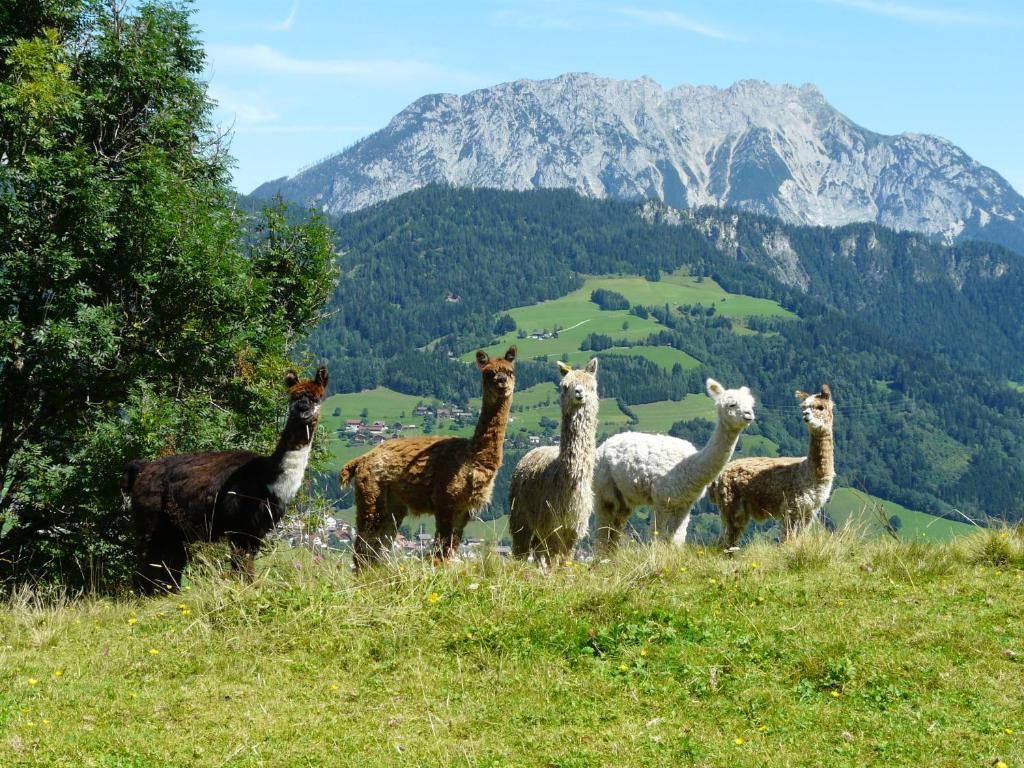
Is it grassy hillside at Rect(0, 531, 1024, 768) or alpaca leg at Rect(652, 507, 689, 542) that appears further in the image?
alpaca leg at Rect(652, 507, 689, 542)

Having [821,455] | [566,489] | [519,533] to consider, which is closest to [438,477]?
[519,533]

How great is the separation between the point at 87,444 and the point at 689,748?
35.9 feet

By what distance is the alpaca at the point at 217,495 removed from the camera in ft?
32.3

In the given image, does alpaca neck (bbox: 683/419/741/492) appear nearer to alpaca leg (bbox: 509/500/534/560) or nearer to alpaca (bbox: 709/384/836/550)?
alpaca (bbox: 709/384/836/550)

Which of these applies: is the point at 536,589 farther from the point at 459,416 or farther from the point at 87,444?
the point at 459,416

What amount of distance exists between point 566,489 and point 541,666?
134 inches

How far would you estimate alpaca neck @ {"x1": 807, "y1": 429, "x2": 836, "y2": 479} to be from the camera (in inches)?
500

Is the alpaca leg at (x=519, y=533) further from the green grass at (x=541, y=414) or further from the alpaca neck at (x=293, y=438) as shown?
the green grass at (x=541, y=414)

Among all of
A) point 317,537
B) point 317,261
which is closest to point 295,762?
point 317,537

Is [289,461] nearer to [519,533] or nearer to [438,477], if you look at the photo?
[438,477]

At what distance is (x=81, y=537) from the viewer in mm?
15312

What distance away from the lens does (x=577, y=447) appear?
34.3 feet

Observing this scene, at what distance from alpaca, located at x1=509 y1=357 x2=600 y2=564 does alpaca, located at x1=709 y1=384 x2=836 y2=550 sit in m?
2.86

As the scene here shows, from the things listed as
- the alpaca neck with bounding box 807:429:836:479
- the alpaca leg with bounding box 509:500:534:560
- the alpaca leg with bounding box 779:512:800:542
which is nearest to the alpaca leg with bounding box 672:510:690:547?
the alpaca leg with bounding box 779:512:800:542
